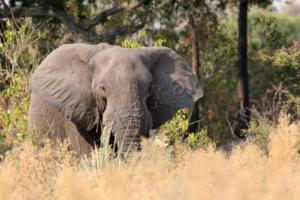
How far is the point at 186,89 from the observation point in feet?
54.9

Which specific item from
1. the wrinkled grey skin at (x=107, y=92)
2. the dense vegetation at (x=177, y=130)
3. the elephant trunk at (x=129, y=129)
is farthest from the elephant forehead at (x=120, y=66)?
the dense vegetation at (x=177, y=130)

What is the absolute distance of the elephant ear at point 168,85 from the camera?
53.2ft

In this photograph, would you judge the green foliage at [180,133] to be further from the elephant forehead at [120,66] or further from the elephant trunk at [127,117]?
the elephant trunk at [127,117]

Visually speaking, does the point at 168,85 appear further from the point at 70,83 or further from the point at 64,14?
the point at 64,14

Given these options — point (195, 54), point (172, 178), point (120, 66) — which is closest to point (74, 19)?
point (195, 54)

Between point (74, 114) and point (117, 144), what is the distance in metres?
1.15

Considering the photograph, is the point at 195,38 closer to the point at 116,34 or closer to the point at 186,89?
the point at 116,34

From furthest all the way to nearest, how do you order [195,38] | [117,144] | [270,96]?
1. [270,96]
2. [195,38]
3. [117,144]

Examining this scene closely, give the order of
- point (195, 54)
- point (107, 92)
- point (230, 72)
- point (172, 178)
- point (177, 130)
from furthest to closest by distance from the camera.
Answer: point (230, 72) < point (195, 54) < point (177, 130) < point (107, 92) < point (172, 178)

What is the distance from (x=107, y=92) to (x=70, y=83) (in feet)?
3.26

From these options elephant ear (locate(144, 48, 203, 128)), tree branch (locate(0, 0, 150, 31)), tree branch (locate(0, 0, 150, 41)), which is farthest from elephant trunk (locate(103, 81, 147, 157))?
tree branch (locate(0, 0, 150, 31))

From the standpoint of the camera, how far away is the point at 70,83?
15961 mm

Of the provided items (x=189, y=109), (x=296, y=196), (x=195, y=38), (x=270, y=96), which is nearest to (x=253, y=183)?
(x=296, y=196)

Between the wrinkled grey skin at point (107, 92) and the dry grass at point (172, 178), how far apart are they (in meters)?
2.30
